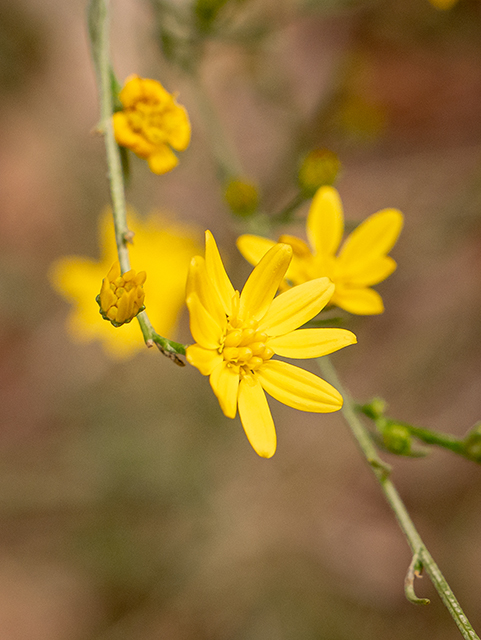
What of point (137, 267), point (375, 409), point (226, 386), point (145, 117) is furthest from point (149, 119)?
point (137, 267)

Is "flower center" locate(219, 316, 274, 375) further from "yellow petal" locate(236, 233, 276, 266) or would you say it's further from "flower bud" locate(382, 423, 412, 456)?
"flower bud" locate(382, 423, 412, 456)

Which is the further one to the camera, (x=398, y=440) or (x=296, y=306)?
(x=398, y=440)

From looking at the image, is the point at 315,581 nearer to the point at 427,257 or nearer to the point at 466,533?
the point at 466,533

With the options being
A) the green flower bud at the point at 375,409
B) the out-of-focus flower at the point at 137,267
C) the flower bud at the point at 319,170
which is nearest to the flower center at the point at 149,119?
the flower bud at the point at 319,170

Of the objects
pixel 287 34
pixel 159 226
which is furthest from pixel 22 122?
pixel 287 34

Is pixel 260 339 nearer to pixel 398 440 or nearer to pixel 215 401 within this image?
pixel 398 440

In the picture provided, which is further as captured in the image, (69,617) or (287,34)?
(287,34)

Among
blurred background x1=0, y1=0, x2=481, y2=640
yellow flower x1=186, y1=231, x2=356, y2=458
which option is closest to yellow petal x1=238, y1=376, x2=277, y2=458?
yellow flower x1=186, y1=231, x2=356, y2=458
